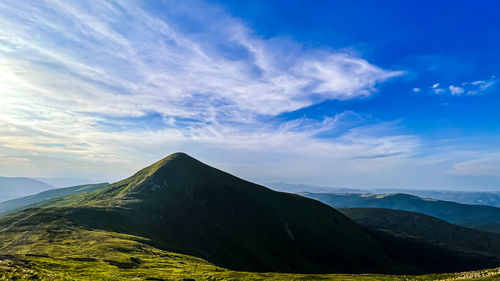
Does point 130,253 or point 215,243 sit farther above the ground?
point 130,253

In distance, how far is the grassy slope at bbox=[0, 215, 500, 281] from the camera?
177 feet

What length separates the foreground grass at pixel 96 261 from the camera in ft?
177

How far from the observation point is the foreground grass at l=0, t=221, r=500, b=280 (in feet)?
177

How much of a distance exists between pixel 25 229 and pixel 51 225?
27.1 ft

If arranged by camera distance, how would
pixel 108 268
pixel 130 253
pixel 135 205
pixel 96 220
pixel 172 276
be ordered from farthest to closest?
1. pixel 135 205
2. pixel 96 220
3. pixel 130 253
4. pixel 108 268
5. pixel 172 276

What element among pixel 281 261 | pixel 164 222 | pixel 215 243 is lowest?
pixel 281 261

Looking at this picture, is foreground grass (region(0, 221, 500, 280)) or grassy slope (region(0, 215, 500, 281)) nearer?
foreground grass (region(0, 221, 500, 280))

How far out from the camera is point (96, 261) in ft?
237

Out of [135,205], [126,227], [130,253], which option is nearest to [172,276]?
[130,253]

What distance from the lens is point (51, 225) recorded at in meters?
110

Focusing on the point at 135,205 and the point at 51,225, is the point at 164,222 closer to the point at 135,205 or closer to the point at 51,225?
the point at 135,205

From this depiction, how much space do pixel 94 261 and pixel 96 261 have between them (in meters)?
0.51

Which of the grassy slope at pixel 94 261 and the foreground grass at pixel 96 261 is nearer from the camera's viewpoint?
the foreground grass at pixel 96 261

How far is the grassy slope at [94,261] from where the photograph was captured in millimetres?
54094
